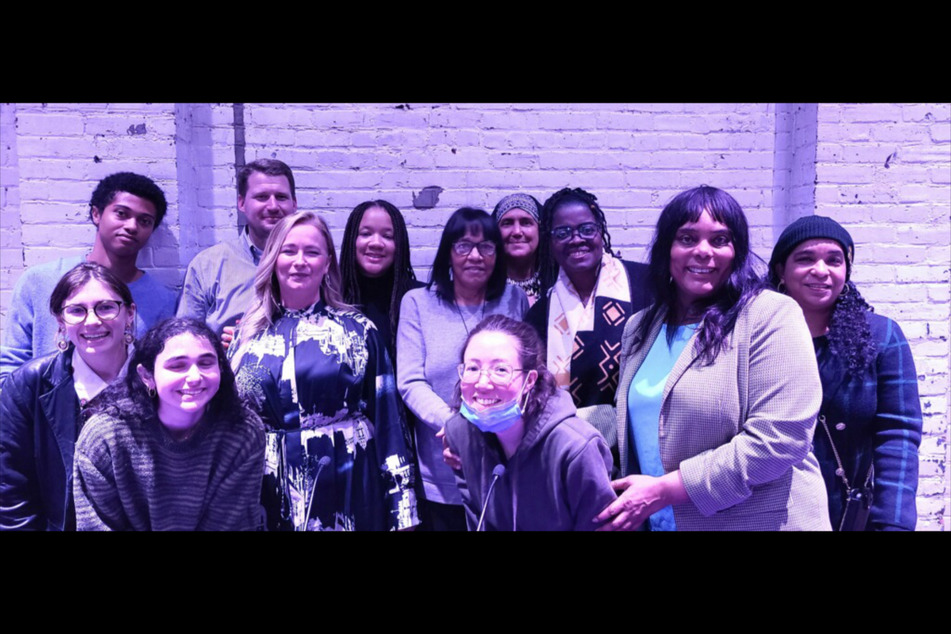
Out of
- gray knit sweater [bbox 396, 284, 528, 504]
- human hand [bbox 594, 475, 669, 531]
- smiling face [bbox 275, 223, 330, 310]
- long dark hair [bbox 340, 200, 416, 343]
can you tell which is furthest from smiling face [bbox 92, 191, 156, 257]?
human hand [bbox 594, 475, 669, 531]

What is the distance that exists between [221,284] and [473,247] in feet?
3.49

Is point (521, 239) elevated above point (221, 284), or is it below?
above

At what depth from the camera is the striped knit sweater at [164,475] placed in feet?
9.09

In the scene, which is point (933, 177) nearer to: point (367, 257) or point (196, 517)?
point (367, 257)

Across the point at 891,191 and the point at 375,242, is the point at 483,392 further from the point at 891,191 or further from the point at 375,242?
the point at 891,191

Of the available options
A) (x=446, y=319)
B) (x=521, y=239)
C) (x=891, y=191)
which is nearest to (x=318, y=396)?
(x=446, y=319)

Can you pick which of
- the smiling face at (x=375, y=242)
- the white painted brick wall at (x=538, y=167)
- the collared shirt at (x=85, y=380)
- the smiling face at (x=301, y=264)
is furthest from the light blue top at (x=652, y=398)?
the collared shirt at (x=85, y=380)

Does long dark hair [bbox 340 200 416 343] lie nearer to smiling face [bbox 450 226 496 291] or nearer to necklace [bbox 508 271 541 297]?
smiling face [bbox 450 226 496 291]

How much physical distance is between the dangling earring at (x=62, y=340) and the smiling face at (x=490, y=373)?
60.4 inches

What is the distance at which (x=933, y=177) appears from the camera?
3.30 metres

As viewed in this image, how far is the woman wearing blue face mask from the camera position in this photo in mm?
2686

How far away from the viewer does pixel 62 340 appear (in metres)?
2.94

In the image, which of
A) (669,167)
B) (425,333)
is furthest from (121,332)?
(669,167)

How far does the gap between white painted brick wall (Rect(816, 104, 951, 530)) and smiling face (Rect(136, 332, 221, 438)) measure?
2.57 meters
